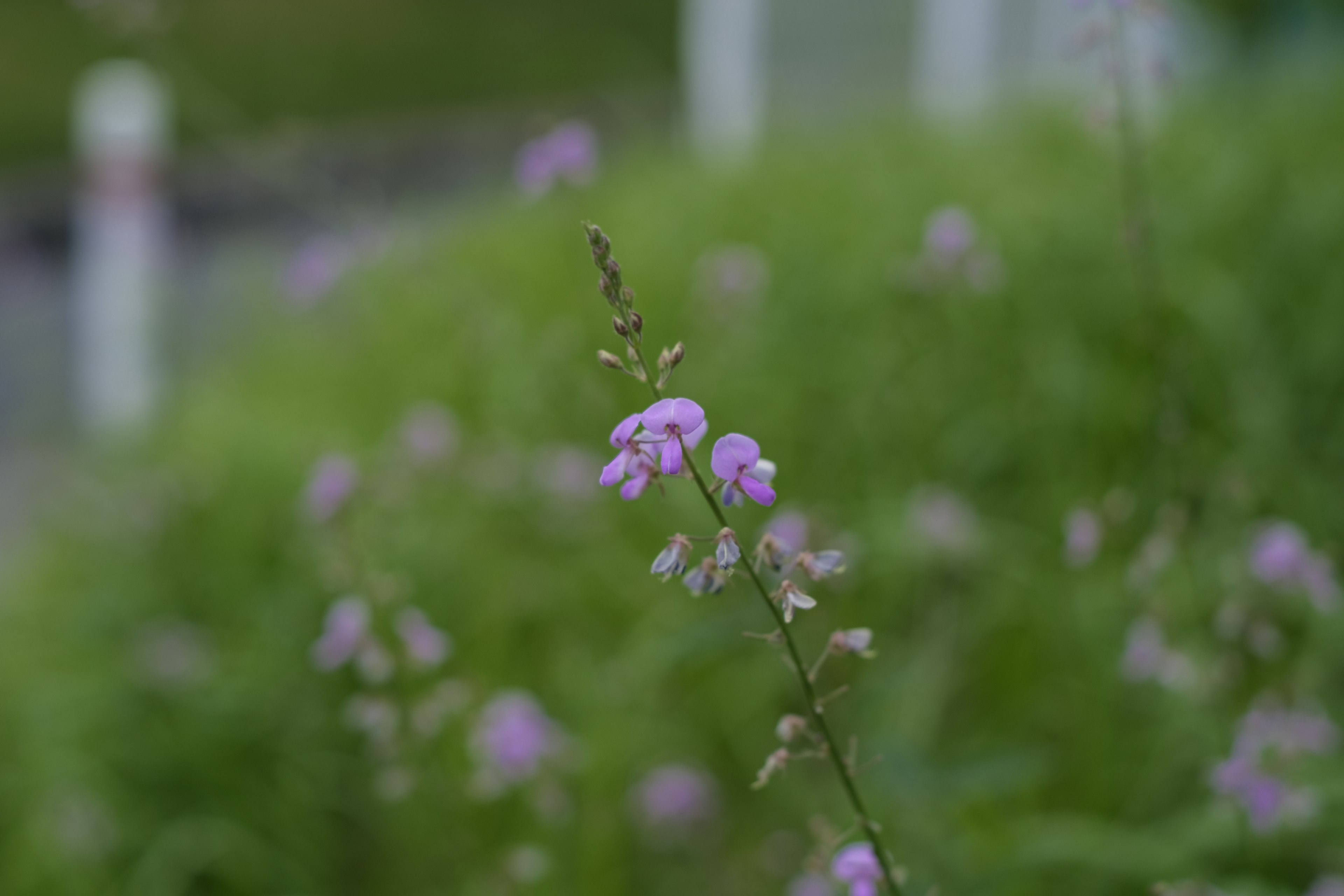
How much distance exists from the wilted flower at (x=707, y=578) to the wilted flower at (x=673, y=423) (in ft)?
0.34

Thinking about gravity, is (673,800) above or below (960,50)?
below

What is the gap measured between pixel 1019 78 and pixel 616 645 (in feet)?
23.1

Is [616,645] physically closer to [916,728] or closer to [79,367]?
[916,728]

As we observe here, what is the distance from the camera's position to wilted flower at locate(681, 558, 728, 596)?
0.89 meters

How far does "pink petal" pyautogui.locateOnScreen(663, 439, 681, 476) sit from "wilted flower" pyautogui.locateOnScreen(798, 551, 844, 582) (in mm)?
156

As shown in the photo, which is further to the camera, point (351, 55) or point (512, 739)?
point (351, 55)

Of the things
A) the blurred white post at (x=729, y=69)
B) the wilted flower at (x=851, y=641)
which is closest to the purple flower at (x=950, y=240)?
the wilted flower at (x=851, y=641)

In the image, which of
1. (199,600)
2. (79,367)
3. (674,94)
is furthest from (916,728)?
(674,94)

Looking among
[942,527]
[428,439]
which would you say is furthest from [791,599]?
[428,439]

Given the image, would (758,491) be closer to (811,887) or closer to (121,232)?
(811,887)

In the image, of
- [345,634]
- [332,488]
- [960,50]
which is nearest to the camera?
[345,634]

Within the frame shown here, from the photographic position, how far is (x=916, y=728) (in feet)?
7.01

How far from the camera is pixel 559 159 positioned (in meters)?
2.02

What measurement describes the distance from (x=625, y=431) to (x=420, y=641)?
0.98m
